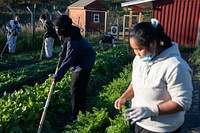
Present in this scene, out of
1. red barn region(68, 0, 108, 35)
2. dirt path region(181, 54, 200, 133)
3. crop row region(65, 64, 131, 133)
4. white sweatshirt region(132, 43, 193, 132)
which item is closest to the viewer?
white sweatshirt region(132, 43, 193, 132)

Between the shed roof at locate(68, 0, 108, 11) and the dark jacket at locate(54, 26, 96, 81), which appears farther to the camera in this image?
the shed roof at locate(68, 0, 108, 11)

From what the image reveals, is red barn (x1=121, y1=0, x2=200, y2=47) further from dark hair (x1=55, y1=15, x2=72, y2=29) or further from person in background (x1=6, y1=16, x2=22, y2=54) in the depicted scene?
dark hair (x1=55, y1=15, x2=72, y2=29)

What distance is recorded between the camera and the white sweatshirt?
212 centimetres

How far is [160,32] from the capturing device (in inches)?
87.4

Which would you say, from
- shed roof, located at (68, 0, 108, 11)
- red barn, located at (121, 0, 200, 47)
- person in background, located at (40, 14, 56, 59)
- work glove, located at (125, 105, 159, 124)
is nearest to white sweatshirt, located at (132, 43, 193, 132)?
work glove, located at (125, 105, 159, 124)

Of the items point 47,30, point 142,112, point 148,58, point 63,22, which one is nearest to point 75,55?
point 63,22

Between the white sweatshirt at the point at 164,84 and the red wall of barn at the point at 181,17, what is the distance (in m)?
11.9

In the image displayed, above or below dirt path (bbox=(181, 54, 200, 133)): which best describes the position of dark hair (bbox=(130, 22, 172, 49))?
above

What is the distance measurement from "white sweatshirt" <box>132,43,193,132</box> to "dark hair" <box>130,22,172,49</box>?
73mm

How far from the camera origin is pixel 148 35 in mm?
2168

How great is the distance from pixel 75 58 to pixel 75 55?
0.27 meters

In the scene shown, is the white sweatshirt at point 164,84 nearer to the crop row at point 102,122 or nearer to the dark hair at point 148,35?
the dark hair at point 148,35

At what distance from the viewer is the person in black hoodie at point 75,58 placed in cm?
437

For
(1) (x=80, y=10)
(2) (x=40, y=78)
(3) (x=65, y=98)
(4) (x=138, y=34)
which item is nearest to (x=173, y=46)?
(4) (x=138, y=34)
